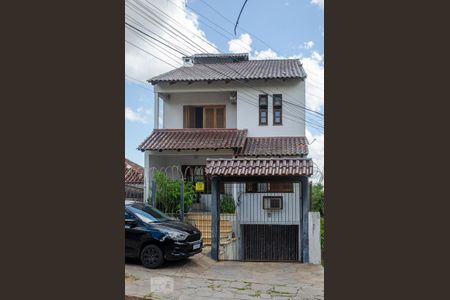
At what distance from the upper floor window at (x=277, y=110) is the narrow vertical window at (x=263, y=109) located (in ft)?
0.99

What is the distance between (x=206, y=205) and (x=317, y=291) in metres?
6.53

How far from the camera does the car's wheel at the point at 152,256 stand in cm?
687

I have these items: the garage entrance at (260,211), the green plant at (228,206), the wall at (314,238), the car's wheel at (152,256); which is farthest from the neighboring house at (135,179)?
the wall at (314,238)

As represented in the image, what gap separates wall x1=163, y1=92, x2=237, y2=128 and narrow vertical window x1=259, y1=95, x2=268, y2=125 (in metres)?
1.02

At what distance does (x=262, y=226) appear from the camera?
9398 mm

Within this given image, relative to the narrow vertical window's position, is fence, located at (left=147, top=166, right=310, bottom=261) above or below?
below

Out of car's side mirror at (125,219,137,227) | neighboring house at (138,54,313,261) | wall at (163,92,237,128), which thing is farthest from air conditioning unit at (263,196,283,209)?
wall at (163,92,237,128)

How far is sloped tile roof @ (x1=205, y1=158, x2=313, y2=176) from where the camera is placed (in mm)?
7582

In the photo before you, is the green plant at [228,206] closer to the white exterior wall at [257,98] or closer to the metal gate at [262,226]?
the metal gate at [262,226]

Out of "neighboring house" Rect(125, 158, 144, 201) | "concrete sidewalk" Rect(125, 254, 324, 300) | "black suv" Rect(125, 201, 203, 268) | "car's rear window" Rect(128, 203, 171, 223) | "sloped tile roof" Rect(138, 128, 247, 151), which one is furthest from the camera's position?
"sloped tile roof" Rect(138, 128, 247, 151)

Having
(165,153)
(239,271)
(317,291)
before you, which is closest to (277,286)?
(317,291)

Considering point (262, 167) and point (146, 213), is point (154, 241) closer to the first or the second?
point (146, 213)

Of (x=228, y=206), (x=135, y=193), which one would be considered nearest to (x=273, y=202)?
(x=228, y=206)

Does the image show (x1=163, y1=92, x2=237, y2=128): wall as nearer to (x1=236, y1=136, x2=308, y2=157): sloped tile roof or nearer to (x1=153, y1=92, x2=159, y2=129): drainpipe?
(x1=153, y1=92, x2=159, y2=129): drainpipe
